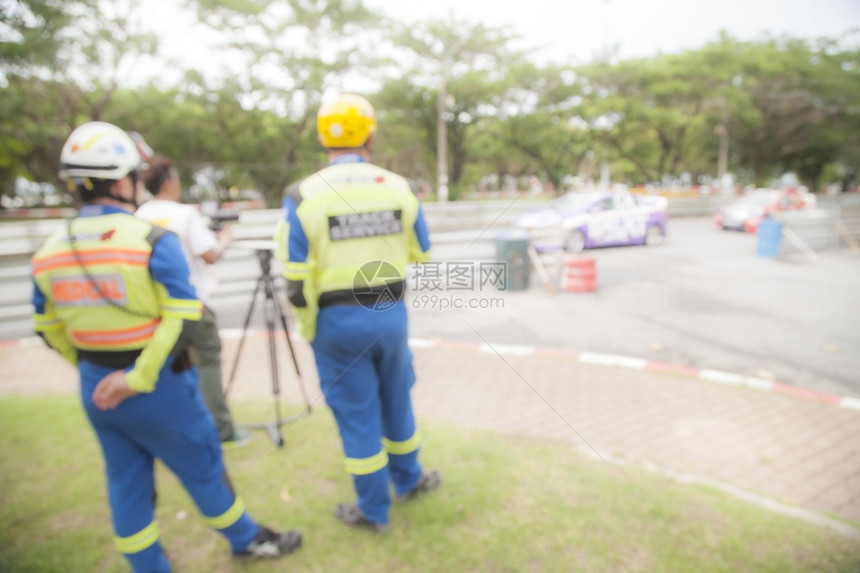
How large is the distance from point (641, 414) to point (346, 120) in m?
2.79

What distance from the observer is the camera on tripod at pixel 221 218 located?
8.63 feet

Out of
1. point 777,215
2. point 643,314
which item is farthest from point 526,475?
point 777,215

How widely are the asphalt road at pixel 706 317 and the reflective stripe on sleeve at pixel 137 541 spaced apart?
132 cm

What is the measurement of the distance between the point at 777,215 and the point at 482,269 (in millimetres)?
11039

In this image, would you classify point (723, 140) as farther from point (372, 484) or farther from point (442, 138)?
point (372, 484)

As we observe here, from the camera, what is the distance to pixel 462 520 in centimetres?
211

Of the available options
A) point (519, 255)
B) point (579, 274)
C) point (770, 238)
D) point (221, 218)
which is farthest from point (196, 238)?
point (770, 238)

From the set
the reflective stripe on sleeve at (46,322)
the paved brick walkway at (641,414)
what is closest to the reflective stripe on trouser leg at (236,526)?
the paved brick walkway at (641,414)

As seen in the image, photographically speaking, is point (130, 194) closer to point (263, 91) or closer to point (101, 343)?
point (101, 343)

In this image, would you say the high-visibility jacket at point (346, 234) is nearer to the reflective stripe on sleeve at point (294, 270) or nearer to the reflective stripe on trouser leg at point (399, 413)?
the reflective stripe on sleeve at point (294, 270)

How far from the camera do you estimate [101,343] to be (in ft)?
4.87

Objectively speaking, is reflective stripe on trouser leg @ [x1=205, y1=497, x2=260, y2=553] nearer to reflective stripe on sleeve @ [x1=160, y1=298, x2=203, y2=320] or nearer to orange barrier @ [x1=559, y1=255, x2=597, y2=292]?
reflective stripe on sleeve @ [x1=160, y1=298, x2=203, y2=320]

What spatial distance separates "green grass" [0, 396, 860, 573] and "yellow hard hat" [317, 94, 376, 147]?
5.57 feet

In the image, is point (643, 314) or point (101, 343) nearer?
point (101, 343)
